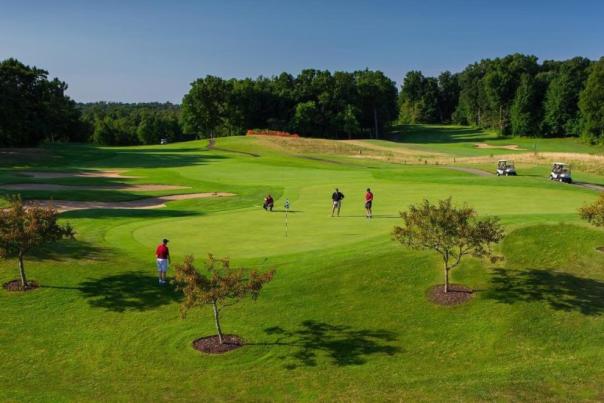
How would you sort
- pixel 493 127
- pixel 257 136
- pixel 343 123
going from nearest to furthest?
pixel 257 136
pixel 343 123
pixel 493 127

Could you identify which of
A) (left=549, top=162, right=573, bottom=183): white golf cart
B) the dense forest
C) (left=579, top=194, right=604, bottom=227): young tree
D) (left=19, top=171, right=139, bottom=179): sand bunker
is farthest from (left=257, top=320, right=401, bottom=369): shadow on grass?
the dense forest

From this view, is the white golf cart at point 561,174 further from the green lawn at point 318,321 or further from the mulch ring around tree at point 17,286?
the mulch ring around tree at point 17,286

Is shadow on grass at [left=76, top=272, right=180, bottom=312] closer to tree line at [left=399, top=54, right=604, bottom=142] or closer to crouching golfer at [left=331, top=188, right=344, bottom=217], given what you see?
crouching golfer at [left=331, top=188, right=344, bottom=217]

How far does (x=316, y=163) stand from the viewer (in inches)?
3543

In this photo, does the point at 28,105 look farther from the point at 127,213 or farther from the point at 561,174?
the point at 561,174

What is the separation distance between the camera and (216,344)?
18.8 meters

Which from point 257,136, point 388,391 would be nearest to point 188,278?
point 388,391

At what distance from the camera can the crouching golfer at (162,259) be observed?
23591 millimetres

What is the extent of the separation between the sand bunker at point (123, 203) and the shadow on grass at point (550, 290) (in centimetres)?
3327

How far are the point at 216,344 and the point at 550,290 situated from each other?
1352 cm

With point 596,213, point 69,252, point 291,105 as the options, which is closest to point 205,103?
point 291,105

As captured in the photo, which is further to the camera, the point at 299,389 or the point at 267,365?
the point at 267,365

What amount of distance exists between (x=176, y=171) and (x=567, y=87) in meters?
114

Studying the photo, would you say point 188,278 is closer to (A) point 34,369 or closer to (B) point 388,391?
(A) point 34,369
